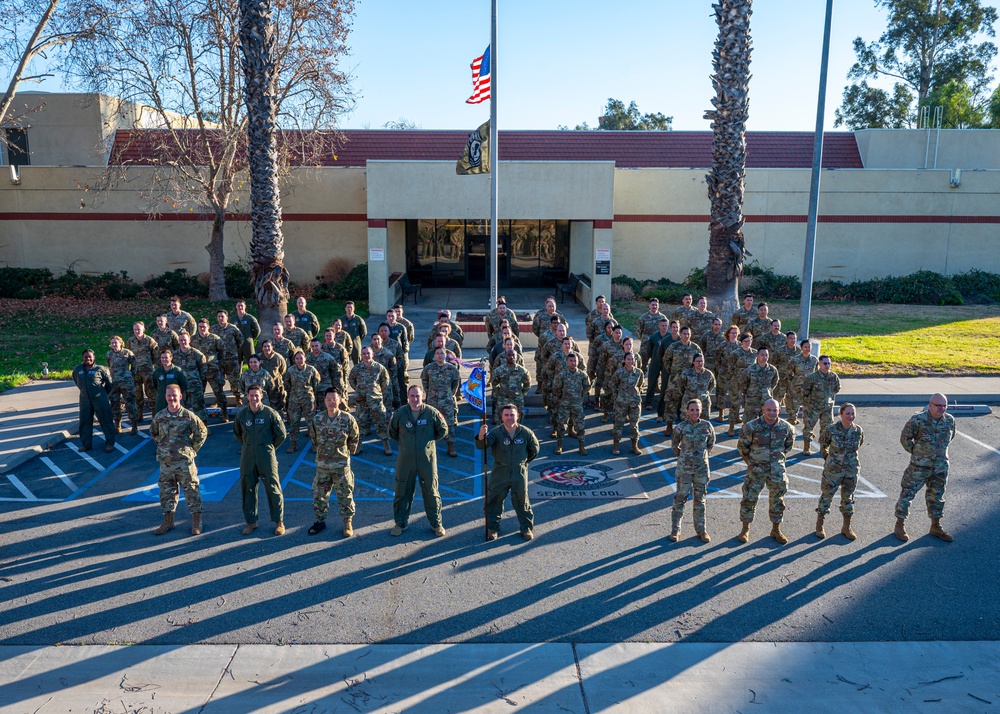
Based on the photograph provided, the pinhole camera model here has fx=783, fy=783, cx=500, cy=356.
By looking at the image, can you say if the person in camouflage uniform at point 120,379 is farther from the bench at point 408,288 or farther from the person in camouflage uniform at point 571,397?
the bench at point 408,288

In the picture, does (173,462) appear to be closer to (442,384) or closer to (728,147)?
(442,384)

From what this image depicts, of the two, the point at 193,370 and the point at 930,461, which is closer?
the point at 930,461

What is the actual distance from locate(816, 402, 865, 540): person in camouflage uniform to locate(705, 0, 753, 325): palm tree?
805 centimetres

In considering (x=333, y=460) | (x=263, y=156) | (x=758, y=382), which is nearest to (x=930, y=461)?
(x=758, y=382)

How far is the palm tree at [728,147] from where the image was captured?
16.5 metres

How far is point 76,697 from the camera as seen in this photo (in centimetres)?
652

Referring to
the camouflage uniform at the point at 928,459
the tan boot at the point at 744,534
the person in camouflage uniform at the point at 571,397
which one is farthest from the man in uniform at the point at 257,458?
the camouflage uniform at the point at 928,459

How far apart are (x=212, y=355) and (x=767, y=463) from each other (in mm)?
9957

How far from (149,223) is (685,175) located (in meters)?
19.6

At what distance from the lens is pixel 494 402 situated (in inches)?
504

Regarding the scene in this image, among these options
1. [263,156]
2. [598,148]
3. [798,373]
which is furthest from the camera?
[598,148]

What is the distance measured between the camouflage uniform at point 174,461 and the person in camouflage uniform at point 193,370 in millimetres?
4145

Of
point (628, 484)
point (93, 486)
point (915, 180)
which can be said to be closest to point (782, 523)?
point (628, 484)

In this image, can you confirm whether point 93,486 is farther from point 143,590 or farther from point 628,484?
point 628,484
